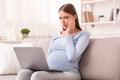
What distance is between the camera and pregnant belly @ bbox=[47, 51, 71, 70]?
7.46 ft

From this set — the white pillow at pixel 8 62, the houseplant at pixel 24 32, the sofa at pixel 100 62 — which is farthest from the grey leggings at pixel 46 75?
the houseplant at pixel 24 32

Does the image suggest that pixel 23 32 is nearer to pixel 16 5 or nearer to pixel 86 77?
pixel 16 5

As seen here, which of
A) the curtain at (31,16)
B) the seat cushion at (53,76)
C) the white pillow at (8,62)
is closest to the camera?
the seat cushion at (53,76)

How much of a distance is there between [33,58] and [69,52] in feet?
1.05

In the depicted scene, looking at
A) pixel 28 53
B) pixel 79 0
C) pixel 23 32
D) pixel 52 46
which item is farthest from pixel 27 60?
pixel 79 0

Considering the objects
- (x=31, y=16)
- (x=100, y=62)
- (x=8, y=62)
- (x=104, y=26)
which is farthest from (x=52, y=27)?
(x=100, y=62)

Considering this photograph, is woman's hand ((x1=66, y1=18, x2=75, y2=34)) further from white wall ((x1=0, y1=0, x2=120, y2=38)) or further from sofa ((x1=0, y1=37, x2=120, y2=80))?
white wall ((x1=0, y1=0, x2=120, y2=38))

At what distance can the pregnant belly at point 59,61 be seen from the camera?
7.46 feet

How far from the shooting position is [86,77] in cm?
227

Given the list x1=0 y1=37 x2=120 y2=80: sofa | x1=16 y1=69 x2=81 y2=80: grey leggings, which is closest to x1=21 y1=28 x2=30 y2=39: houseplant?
x1=0 y1=37 x2=120 y2=80: sofa

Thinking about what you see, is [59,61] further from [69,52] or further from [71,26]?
[71,26]

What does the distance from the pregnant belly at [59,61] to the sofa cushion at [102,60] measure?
149mm

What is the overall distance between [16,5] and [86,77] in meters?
2.13

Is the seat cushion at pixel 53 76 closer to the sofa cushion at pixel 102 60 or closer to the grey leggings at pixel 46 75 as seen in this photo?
the grey leggings at pixel 46 75
